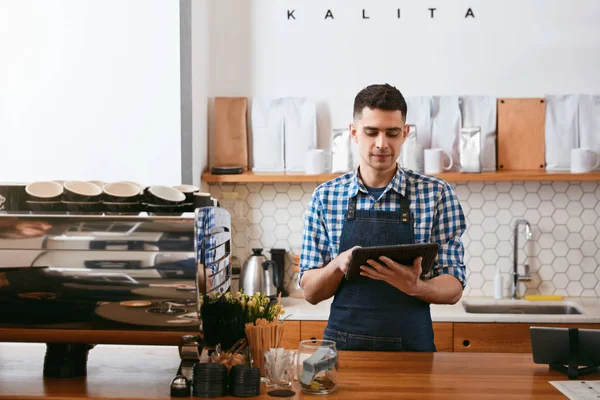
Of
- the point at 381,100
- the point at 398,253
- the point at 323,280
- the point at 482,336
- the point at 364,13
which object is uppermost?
the point at 364,13

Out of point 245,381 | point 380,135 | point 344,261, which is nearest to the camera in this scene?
point 245,381

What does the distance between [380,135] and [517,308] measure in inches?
77.2

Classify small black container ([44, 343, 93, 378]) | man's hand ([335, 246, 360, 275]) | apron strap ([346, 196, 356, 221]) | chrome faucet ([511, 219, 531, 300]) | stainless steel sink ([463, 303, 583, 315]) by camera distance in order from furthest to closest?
1. chrome faucet ([511, 219, 531, 300])
2. stainless steel sink ([463, 303, 583, 315])
3. apron strap ([346, 196, 356, 221])
4. man's hand ([335, 246, 360, 275])
5. small black container ([44, 343, 93, 378])

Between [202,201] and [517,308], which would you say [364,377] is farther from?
[517,308]

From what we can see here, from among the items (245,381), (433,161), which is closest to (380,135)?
(245,381)

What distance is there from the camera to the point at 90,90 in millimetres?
4047

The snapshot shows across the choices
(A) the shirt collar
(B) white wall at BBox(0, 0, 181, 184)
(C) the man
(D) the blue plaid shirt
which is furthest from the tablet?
(B) white wall at BBox(0, 0, 181, 184)

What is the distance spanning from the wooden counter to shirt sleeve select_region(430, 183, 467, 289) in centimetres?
34

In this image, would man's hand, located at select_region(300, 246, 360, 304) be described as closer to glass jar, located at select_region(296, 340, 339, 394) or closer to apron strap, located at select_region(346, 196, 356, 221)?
apron strap, located at select_region(346, 196, 356, 221)

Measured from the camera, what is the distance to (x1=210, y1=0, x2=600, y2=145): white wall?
175 inches

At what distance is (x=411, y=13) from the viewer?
4.49 meters

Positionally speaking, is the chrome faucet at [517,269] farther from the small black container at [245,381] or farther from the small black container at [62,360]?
the small black container at [62,360]

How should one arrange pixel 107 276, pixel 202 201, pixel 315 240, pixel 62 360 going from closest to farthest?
1. pixel 107 276
2. pixel 62 360
3. pixel 202 201
4. pixel 315 240

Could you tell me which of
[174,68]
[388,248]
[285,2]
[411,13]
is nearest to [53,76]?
[174,68]
